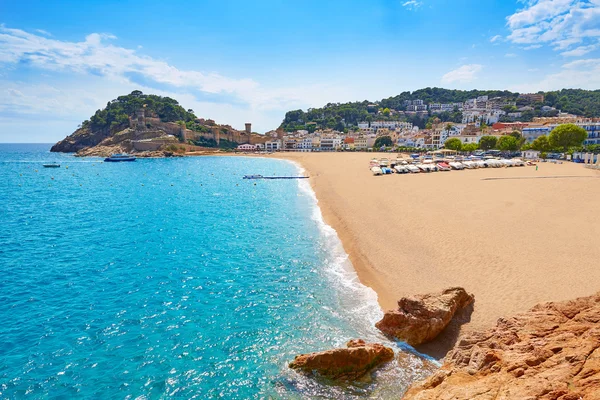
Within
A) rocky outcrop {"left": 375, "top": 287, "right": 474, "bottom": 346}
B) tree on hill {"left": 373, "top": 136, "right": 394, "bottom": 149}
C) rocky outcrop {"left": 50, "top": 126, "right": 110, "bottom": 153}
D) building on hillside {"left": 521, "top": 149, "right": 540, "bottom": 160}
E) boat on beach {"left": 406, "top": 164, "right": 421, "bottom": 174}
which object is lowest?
rocky outcrop {"left": 375, "top": 287, "right": 474, "bottom": 346}

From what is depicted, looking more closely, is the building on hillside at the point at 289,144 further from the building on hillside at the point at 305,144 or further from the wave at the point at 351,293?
the wave at the point at 351,293

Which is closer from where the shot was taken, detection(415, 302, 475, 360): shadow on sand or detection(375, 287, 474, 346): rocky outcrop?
detection(415, 302, 475, 360): shadow on sand

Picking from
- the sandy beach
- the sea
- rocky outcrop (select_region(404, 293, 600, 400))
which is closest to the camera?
rocky outcrop (select_region(404, 293, 600, 400))

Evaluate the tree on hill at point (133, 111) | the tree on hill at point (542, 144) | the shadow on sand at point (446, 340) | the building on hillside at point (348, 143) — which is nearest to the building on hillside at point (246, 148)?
the tree on hill at point (133, 111)

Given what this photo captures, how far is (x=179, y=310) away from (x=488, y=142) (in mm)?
88235

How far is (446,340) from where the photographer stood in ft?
36.4

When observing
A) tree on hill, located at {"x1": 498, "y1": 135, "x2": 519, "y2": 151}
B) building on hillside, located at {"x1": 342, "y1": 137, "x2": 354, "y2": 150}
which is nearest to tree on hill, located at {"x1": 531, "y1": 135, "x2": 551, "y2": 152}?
tree on hill, located at {"x1": 498, "y1": 135, "x2": 519, "y2": 151}

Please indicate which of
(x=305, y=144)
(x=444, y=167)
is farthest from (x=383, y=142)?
(x=444, y=167)

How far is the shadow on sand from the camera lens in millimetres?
10711

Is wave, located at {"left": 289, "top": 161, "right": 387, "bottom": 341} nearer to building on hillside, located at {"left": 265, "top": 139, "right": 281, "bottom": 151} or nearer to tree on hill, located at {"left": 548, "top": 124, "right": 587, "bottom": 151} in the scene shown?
tree on hill, located at {"left": 548, "top": 124, "right": 587, "bottom": 151}

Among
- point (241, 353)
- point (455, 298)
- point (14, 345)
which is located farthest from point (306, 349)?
point (14, 345)

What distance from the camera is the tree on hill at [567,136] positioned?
66.9 m

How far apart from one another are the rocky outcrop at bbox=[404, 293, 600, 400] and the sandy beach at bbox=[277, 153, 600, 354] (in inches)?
115

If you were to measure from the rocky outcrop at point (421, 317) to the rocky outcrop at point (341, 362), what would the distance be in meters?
1.74
